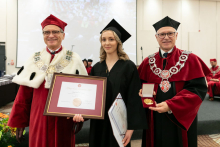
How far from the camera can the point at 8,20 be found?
8.66 meters

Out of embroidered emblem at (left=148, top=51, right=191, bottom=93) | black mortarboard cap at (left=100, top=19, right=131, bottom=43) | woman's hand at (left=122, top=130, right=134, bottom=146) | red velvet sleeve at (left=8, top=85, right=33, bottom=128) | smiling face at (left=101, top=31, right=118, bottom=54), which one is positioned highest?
black mortarboard cap at (left=100, top=19, right=131, bottom=43)

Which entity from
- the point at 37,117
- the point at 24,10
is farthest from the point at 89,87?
the point at 24,10

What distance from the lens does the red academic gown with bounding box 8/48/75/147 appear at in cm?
153

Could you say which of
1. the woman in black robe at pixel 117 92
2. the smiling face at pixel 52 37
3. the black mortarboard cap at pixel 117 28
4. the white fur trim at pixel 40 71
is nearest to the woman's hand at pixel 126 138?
the woman in black robe at pixel 117 92

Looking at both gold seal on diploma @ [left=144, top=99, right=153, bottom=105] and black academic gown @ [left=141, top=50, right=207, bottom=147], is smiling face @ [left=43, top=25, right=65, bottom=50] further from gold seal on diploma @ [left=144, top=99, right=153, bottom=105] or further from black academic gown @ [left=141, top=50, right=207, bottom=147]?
black academic gown @ [left=141, top=50, right=207, bottom=147]

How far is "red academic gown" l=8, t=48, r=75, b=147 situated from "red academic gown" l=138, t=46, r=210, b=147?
95 cm

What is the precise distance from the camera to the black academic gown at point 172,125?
1620 mm

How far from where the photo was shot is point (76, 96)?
144 centimetres

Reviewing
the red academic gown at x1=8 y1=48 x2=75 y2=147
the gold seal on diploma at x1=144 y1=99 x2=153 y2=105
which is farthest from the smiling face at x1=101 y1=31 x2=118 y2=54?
the red academic gown at x1=8 y1=48 x2=75 y2=147

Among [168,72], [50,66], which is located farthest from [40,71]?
[168,72]

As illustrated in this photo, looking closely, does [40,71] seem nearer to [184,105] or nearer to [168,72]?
[168,72]

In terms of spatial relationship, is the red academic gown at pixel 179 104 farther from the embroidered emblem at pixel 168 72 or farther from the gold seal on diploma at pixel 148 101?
the gold seal on diploma at pixel 148 101

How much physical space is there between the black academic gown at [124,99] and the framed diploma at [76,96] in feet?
0.46

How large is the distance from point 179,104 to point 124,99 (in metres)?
0.56
